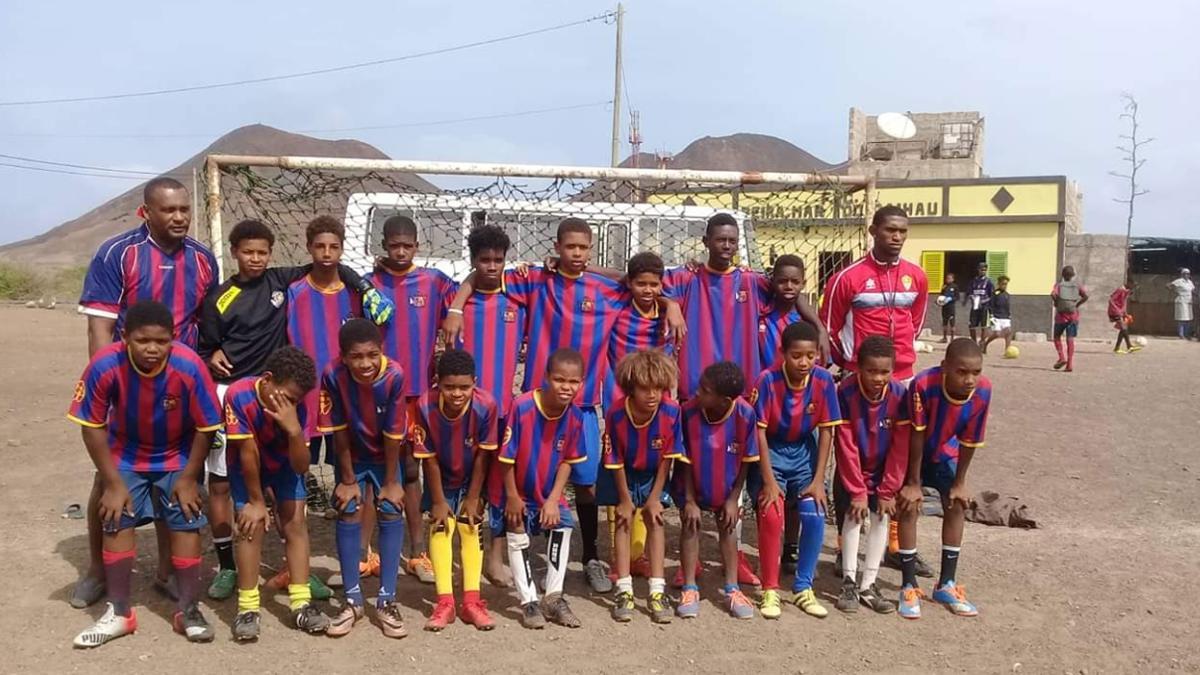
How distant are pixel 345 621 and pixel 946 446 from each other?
262 cm

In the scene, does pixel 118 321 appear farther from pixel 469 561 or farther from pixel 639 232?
pixel 639 232

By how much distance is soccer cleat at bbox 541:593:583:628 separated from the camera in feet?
11.7

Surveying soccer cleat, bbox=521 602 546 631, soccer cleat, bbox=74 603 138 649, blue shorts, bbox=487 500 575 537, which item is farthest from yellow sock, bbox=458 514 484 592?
soccer cleat, bbox=74 603 138 649

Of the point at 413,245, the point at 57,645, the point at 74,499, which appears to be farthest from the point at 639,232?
the point at 57,645

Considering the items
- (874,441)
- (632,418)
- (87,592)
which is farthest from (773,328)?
(87,592)

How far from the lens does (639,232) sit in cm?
800

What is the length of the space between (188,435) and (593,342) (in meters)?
1.75

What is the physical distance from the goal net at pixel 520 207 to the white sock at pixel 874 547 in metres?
1.65

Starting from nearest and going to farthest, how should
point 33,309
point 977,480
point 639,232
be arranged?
point 977,480
point 639,232
point 33,309

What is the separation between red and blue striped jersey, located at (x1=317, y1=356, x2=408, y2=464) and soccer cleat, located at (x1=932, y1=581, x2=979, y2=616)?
94.2 inches

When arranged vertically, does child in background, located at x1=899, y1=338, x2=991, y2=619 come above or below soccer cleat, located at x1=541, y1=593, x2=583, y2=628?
above

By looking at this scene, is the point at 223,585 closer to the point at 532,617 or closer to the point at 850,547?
the point at 532,617

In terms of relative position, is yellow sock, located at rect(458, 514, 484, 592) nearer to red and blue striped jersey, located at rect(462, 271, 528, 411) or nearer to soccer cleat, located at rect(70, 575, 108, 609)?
red and blue striped jersey, located at rect(462, 271, 528, 411)

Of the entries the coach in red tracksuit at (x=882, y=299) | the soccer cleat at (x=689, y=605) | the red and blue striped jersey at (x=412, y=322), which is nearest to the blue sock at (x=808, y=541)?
the soccer cleat at (x=689, y=605)
